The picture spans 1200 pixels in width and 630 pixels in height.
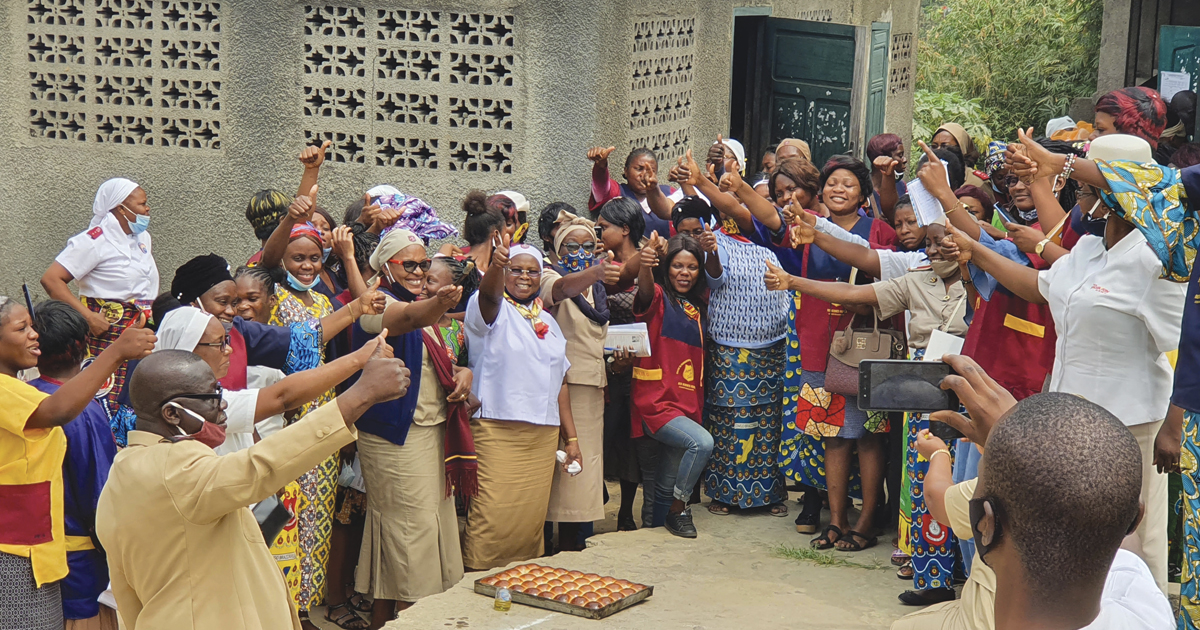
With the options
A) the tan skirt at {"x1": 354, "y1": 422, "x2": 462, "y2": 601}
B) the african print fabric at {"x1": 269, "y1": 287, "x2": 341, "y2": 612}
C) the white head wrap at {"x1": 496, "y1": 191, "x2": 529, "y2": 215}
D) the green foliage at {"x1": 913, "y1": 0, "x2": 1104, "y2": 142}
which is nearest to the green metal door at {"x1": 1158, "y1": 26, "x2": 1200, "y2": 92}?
the green foliage at {"x1": 913, "y1": 0, "x2": 1104, "y2": 142}

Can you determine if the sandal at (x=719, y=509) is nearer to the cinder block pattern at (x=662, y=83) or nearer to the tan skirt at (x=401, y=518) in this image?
the tan skirt at (x=401, y=518)

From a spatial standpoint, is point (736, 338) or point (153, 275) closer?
point (736, 338)

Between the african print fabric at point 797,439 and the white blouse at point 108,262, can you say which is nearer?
the african print fabric at point 797,439

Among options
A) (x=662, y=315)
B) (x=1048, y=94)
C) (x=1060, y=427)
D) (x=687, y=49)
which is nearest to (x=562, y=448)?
(x=662, y=315)

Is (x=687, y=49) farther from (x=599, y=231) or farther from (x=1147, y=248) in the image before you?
(x=1147, y=248)

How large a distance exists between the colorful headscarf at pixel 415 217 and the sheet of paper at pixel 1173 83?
634 cm

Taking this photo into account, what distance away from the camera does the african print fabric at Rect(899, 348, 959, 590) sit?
18.5 feet

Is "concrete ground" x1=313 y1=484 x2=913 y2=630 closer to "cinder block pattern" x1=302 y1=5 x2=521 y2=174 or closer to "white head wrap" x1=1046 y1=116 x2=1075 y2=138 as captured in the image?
"cinder block pattern" x1=302 y1=5 x2=521 y2=174

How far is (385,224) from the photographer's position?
677 cm

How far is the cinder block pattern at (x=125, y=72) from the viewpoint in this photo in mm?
8586

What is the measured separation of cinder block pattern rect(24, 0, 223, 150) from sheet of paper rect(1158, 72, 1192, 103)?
7.50 m

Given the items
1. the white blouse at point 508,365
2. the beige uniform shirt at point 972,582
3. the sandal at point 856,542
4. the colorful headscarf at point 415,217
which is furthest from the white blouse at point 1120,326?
the colorful headscarf at point 415,217

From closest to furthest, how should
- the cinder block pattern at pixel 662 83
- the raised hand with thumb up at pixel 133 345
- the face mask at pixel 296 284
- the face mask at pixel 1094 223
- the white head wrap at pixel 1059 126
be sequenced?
1. the raised hand with thumb up at pixel 133 345
2. the face mask at pixel 1094 223
3. the face mask at pixel 296 284
4. the cinder block pattern at pixel 662 83
5. the white head wrap at pixel 1059 126

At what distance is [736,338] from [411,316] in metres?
2.12
